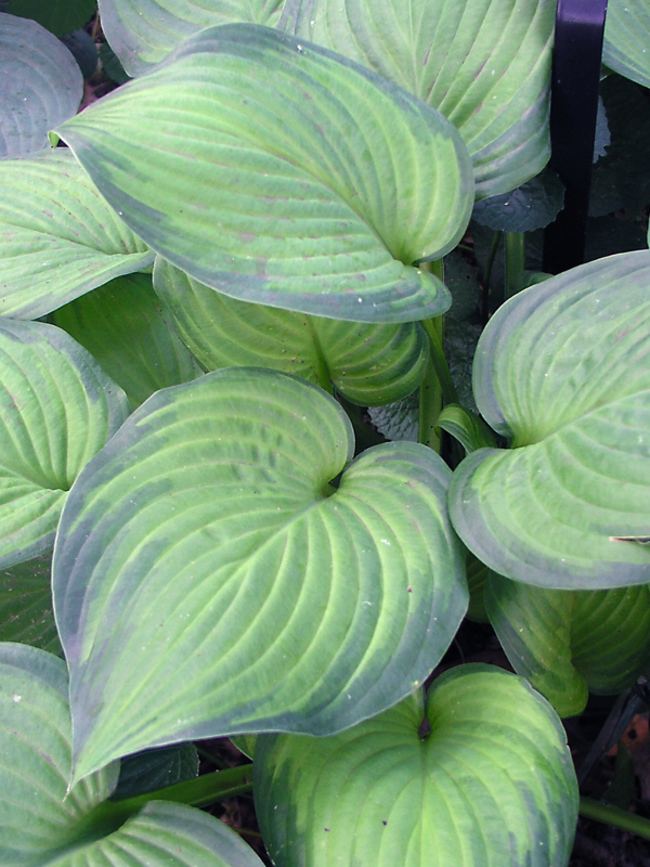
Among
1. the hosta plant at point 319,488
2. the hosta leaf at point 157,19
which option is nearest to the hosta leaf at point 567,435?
the hosta plant at point 319,488

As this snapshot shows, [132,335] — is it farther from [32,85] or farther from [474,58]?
[32,85]

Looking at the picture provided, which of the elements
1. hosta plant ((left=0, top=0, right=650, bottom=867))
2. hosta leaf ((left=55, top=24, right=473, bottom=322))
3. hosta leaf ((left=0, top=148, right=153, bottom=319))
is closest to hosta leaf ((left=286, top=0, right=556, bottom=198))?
hosta plant ((left=0, top=0, right=650, bottom=867))

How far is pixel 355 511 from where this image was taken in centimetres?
62

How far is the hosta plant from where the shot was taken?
522mm

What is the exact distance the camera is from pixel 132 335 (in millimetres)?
843

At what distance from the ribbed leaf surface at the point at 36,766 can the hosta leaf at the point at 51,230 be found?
1.24 feet

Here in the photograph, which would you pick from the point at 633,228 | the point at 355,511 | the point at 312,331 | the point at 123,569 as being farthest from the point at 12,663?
the point at 633,228

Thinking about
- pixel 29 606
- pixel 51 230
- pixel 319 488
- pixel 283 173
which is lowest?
pixel 29 606

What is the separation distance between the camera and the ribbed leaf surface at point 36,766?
0.56 m

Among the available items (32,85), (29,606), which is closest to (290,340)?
(29,606)

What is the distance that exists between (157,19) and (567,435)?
0.80 m

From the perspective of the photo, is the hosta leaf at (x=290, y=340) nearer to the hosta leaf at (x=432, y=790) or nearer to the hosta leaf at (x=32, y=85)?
the hosta leaf at (x=432, y=790)

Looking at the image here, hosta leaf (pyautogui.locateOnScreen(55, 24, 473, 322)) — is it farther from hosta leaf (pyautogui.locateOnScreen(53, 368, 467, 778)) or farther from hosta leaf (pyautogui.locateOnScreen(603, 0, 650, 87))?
hosta leaf (pyautogui.locateOnScreen(603, 0, 650, 87))

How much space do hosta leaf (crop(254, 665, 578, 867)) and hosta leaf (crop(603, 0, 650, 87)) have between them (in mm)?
651
